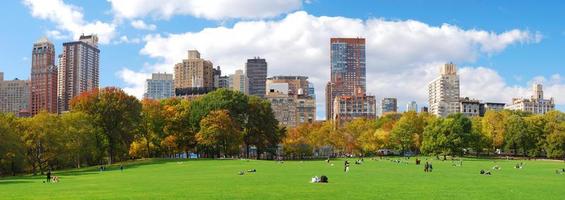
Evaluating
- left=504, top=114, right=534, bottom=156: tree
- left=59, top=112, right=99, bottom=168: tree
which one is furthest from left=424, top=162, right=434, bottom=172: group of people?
left=504, top=114, right=534, bottom=156: tree

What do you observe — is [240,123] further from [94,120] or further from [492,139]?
[492,139]

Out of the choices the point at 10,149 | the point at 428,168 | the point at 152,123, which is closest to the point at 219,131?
the point at 152,123

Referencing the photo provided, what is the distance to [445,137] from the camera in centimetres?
12450

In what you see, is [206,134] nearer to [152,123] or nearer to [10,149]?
[152,123]

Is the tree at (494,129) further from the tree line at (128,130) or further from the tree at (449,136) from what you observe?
the tree line at (128,130)

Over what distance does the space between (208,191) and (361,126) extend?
138 meters

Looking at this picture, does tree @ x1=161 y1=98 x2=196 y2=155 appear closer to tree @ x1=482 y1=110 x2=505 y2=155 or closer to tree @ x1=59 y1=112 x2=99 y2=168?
tree @ x1=59 y1=112 x2=99 y2=168

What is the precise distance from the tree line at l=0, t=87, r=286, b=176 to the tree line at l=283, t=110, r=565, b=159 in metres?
29.6

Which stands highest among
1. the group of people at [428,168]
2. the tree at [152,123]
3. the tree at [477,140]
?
the tree at [152,123]

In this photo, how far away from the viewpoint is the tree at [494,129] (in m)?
139

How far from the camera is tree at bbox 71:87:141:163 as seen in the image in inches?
3787

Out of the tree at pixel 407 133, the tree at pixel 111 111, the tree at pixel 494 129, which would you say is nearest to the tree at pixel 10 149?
the tree at pixel 111 111

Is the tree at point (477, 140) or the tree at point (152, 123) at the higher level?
the tree at point (152, 123)

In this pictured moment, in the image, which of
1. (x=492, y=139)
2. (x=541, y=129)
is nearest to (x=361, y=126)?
(x=492, y=139)
